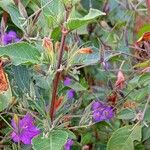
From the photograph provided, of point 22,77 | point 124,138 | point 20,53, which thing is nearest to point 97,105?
point 124,138

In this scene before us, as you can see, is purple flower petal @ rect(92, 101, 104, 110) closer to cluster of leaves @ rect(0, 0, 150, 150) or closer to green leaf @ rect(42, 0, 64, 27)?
cluster of leaves @ rect(0, 0, 150, 150)

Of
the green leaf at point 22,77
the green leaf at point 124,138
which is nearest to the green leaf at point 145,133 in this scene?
the green leaf at point 124,138

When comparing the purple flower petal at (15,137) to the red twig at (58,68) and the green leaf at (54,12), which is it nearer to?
the red twig at (58,68)

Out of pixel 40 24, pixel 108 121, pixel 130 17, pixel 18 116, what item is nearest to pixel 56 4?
pixel 40 24

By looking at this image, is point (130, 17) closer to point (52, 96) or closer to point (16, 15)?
point (16, 15)

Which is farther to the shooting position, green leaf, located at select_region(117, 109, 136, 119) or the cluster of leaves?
green leaf, located at select_region(117, 109, 136, 119)

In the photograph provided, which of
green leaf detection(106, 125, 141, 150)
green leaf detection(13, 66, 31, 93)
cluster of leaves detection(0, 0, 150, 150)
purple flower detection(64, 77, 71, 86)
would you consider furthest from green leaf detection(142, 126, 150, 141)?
green leaf detection(13, 66, 31, 93)
